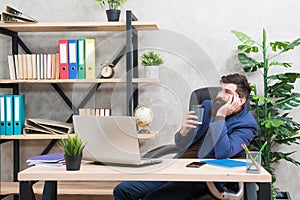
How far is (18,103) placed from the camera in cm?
382

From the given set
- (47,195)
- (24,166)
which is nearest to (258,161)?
(47,195)

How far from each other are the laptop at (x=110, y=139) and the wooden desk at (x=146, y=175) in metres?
0.05

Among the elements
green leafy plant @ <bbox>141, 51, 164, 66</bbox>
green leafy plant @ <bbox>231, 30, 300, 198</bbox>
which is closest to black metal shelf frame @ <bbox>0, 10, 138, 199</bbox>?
green leafy plant @ <bbox>141, 51, 164, 66</bbox>

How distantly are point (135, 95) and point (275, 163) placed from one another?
1.16m

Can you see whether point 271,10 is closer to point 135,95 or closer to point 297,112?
point 297,112

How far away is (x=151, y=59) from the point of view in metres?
3.81

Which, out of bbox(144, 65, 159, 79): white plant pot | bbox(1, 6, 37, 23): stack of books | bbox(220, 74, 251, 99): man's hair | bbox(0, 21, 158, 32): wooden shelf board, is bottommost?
bbox(220, 74, 251, 99): man's hair

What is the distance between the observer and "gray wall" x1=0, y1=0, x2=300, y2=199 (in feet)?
13.0

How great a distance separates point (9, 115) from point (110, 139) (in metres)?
1.74

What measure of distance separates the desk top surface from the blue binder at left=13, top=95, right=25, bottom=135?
1.51 m

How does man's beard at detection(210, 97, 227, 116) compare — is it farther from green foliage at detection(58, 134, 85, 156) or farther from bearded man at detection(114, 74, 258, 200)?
green foliage at detection(58, 134, 85, 156)

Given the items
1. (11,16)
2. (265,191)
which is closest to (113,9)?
(11,16)

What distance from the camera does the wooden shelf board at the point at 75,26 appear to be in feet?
12.1

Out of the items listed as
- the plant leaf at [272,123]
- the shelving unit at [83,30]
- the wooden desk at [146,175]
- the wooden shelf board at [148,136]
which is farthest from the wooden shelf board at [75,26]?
the wooden desk at [146,175]
